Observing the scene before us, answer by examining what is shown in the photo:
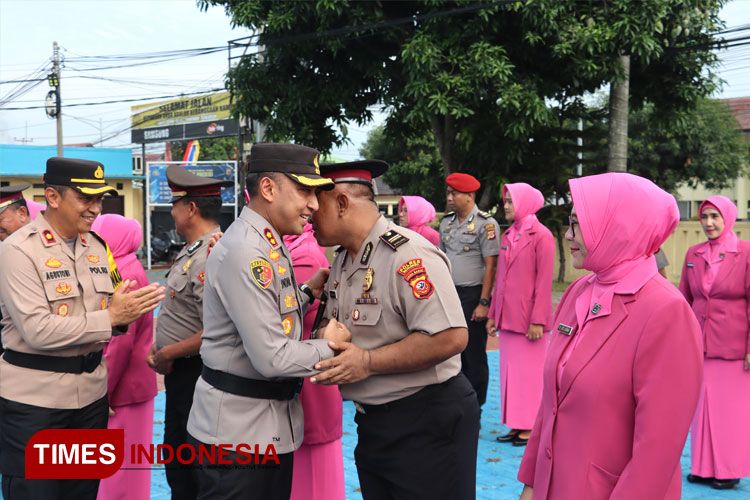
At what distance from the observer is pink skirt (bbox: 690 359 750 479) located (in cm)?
480

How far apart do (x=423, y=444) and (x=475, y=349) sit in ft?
12.4

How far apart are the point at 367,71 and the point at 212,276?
11982mm

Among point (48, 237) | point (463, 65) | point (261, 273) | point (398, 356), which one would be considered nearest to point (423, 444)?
point (398, 356)

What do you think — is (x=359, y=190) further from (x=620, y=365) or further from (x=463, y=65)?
(x=463, y=65)

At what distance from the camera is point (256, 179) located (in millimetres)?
2623

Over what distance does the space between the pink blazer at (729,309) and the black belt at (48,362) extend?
412 cm

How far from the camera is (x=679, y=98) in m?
14.4

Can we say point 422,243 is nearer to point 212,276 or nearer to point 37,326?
point 212,276

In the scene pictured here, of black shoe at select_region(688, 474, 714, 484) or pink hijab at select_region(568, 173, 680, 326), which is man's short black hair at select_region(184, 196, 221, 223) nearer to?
pink hijab at select_region(568, 173, 680, 326)

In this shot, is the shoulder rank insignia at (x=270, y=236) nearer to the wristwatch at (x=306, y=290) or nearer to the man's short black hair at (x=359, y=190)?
the man's short black hair at (x=359, y=190)

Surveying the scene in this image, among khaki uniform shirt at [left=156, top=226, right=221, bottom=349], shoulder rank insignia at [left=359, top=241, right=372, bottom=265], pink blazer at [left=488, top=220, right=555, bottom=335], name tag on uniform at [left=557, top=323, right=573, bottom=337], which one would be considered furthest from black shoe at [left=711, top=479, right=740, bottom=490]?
khaki uniform shirt at [left=156, top=226, right=221, bottom=349]

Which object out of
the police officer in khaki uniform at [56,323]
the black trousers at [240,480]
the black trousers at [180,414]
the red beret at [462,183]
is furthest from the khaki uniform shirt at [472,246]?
the black trousers at [240,480]

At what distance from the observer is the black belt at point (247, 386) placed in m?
2.51

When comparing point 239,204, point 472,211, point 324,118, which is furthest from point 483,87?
point 239,204
